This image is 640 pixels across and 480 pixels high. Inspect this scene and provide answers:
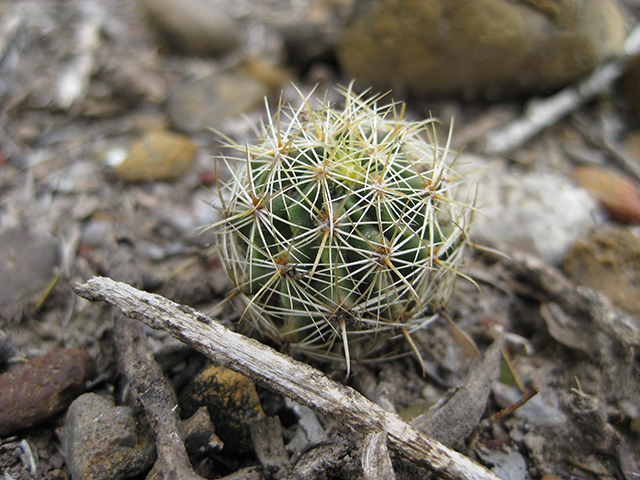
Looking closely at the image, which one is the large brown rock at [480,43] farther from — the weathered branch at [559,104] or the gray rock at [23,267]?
the gray rock at [23,267]

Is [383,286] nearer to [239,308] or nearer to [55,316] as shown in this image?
[239,308]

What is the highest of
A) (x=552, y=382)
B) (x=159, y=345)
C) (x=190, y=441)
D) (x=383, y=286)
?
(x=383, y=286)

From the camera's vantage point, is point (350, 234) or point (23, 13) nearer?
point (350, 234)

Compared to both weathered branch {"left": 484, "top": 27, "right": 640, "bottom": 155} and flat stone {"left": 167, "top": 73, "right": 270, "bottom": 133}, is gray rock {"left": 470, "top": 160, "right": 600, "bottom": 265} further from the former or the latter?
flat stone {"left": 167, "top": 73, "right": 270, "bottom": 133}

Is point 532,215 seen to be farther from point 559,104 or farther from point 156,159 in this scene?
point 156,159

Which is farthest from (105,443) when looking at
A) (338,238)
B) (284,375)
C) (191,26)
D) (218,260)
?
(191,26)

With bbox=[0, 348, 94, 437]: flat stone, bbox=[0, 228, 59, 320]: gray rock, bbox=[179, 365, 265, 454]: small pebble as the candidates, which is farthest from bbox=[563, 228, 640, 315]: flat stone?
bbox=[0, 228, 59, 320]: gray rock

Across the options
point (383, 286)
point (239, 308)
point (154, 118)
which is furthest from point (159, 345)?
point (154, 118)
